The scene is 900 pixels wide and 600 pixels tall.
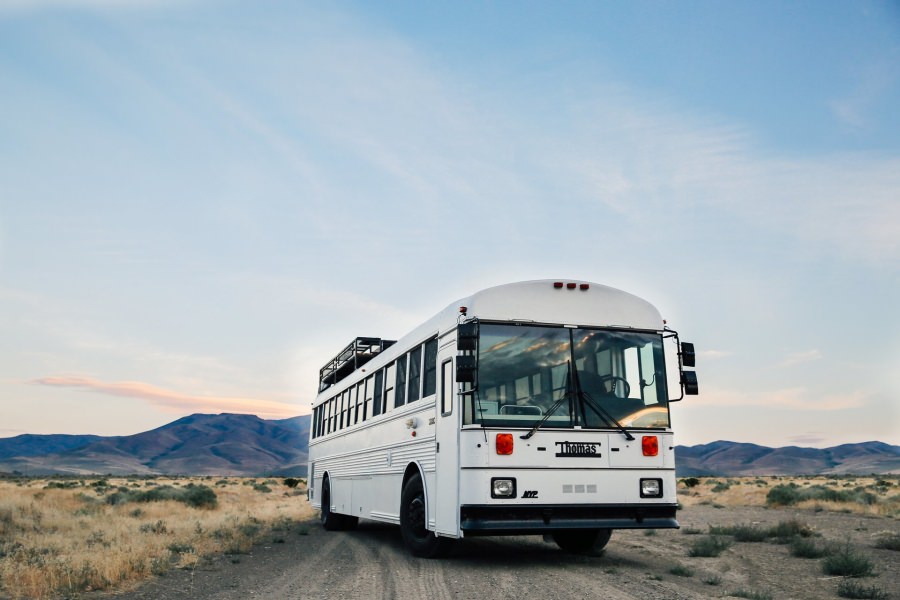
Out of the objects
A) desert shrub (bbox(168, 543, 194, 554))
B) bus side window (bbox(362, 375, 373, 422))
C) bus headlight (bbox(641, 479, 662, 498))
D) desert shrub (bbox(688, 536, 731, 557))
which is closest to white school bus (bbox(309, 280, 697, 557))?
bus headlight (bbox(641, 479, 662, 498))

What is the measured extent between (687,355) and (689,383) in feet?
1.31

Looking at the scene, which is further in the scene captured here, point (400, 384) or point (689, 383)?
point (400, 384)

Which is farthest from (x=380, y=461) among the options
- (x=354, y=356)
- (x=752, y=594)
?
(x=752, y=594)

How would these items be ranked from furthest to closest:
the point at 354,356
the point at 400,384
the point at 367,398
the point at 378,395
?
the point at 354,356 → the point at 367,398 → the point at 378,395 → the point at 400,384

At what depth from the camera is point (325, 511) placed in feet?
61.6

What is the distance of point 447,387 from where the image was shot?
10336 millimetres

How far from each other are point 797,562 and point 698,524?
28.4ft

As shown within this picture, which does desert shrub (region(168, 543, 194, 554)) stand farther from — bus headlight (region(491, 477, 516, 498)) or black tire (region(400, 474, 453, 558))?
bus headlight (region(491, 477, 516, 498))

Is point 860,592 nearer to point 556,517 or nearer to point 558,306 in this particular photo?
point 556,517

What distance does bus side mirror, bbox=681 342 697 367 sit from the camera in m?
10.2

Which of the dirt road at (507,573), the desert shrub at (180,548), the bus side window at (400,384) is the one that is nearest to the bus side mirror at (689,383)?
the dirt road at (507,573)

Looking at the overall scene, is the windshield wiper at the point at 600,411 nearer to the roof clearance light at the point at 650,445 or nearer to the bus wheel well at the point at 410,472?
the roof clearance light at the point at 650,445

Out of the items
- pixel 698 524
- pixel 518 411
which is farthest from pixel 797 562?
pixel 698 524

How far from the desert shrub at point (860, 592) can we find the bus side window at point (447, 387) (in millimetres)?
4934
